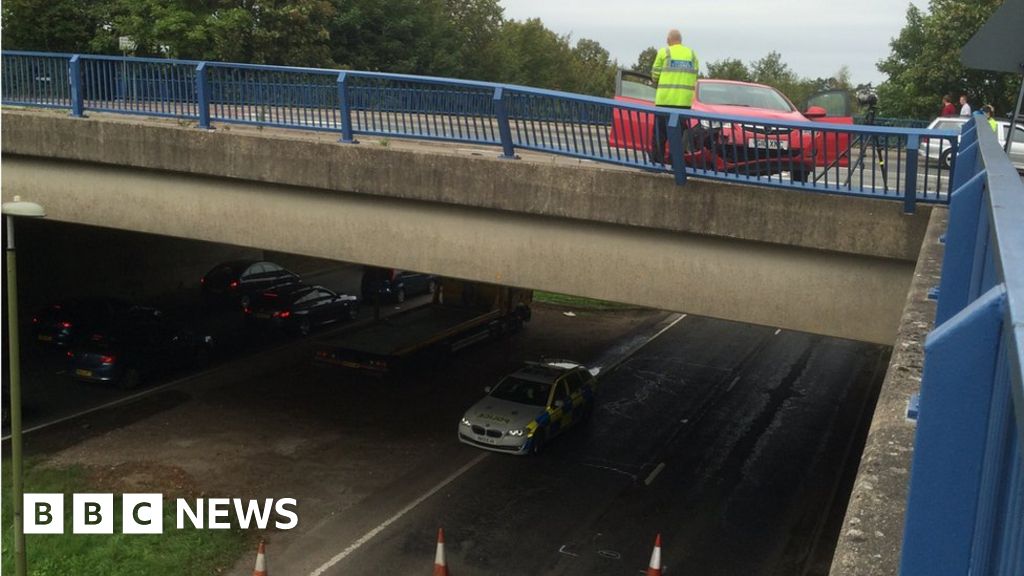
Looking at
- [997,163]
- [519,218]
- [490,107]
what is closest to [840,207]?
[519,218]

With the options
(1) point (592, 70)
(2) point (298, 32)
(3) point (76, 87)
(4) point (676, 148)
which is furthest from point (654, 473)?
(1) point (592, 70)

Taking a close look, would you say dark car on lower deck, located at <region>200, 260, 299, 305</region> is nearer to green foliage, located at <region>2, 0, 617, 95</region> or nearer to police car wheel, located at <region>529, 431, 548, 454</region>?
green foliage, located at <region>2, 0, 617, 95</region>

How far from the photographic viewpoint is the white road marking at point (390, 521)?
13.5 meters

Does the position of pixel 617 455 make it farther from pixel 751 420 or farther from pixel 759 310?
pixel 759 310

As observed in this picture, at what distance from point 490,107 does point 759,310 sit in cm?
433

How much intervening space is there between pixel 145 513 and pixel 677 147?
31.2ft

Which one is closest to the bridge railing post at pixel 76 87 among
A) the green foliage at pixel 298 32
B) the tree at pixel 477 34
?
the green foliage at pixel 298 32

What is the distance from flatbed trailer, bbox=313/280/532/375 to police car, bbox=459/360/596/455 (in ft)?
14.3

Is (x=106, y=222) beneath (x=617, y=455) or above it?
above

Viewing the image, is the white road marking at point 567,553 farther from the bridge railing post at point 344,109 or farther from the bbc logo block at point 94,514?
the bridge railing post at point 344,109

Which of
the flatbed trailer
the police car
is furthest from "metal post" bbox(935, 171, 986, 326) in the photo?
the flatbed trailer

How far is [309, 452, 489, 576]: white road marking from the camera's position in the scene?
44.2ft

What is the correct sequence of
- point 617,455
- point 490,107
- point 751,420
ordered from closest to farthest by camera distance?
point 490,107 < point 617,455 < point 751,420

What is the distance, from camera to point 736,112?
14.3 meters
